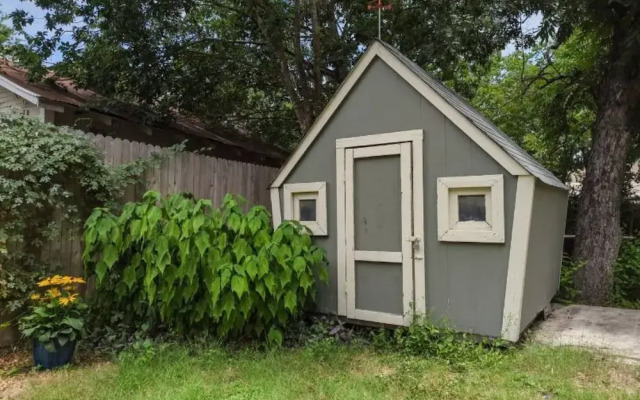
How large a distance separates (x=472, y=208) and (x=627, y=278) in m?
4.98

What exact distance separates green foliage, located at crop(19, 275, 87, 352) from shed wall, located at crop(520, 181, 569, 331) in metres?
4.08

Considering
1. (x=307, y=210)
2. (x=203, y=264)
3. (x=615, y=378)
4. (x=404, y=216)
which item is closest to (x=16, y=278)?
(x=203, y=264)

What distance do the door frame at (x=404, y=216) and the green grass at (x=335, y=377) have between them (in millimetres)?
586

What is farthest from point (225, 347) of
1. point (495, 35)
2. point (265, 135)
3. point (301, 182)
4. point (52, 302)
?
point (265, 135)

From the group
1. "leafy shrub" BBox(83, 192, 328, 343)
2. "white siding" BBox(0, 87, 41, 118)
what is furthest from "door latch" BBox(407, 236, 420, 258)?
"white siding" BBox(0, 87, 41, 118)

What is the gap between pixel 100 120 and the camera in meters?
8.17

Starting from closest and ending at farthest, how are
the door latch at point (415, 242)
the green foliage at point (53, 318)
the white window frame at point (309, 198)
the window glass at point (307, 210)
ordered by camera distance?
the green foliage at point (53, 318) < the door latch at point (415, 242) < the white window frame at point (309, 198) < the window glass at point (307, 210)

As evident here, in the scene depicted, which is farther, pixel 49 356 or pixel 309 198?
pixel 309 198

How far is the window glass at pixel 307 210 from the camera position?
17.6 ft

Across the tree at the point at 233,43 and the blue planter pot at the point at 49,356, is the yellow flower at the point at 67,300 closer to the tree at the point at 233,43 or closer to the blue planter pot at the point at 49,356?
the blue planter pot at the point at 49,356

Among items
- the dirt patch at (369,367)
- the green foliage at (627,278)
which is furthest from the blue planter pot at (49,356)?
the green foliage at (627,278)

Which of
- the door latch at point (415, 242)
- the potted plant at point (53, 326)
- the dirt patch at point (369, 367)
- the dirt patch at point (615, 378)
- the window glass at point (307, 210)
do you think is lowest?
the dirt patch at point (369, 367)

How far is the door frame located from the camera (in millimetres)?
4609

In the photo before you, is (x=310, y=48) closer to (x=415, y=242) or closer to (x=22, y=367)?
(x=415, y=242)
